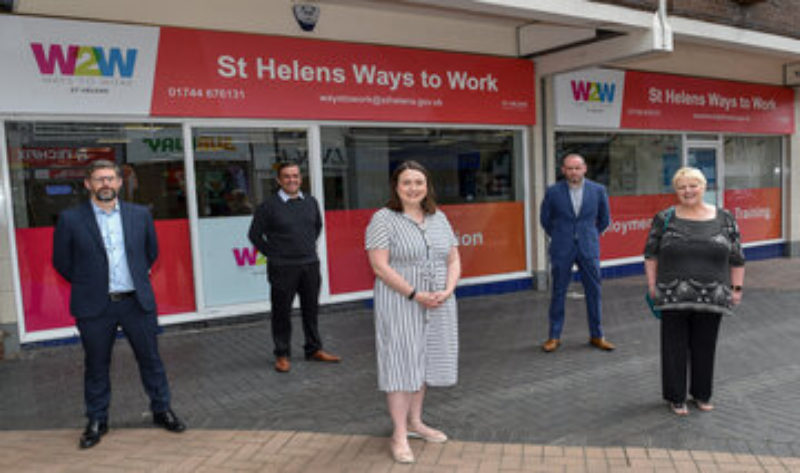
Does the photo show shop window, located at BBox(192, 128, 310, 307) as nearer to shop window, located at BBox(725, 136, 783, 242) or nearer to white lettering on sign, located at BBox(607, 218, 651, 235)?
white lettering on sign, located at BBox(607, 218, 651, 235)

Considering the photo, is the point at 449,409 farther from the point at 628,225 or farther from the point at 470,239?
the point at 628,225

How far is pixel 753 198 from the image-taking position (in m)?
12.1

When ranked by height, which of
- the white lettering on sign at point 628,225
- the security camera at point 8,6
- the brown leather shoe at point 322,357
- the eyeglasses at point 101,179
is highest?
the security camera at point 8,6

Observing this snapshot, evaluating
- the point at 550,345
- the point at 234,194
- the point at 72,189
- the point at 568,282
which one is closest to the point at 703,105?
the point at 568,282

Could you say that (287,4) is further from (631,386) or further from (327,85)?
(631,386)

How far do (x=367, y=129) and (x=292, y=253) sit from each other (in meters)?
3.10

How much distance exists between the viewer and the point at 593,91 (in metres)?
9.56

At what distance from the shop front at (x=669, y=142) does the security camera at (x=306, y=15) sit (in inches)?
148

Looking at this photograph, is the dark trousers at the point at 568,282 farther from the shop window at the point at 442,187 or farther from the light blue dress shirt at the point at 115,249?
the light blue dress shirt at the point at 115,249

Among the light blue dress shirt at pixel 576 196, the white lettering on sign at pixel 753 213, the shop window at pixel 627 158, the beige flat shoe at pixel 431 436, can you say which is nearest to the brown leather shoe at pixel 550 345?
the light blue dress shirt at pixel 576 196

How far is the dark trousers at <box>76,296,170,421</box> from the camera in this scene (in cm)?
385

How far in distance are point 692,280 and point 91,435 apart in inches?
152

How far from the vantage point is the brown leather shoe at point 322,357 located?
5625 millimetres

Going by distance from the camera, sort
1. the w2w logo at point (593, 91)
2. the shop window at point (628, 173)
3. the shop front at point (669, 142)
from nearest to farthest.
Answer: the w2w logo at point (593, 91) → the shop front at point (669, 142) → the shop window at point (628, 173)
